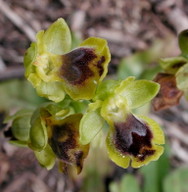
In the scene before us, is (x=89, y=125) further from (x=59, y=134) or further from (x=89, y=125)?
(x=59, y=134)

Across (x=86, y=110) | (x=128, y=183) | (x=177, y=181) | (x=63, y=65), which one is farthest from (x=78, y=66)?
(x=177, y=181)

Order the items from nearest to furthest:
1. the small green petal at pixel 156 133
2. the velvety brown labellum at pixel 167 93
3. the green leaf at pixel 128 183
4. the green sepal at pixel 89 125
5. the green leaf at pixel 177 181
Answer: the green sepal at pixel 89 125 → the small green petal at pixel 156 133 → the velvety brown labellum at pixel 167 93 → the green leaf at pixel 128 183 → the green leaf at pixel 177 181

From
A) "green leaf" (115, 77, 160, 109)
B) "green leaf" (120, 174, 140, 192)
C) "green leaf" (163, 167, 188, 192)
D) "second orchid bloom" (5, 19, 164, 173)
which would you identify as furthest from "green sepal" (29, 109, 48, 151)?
"green leaf" (163, 167, 188, 192)

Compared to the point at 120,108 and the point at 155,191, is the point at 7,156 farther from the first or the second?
the point at 120,108

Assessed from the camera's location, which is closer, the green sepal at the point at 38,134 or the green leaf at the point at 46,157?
the green sepal at the point at 38,134

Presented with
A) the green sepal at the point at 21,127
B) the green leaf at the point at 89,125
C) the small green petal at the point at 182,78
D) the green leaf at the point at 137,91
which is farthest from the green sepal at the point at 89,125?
the small green petal at the point at 182,78

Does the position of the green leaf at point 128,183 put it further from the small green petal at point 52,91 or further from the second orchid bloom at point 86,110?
the small green petal at point 52,91

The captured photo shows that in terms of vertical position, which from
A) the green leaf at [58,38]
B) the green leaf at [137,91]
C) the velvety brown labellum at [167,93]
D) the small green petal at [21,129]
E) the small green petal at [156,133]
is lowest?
the velvety brown labellum at [167,93]
